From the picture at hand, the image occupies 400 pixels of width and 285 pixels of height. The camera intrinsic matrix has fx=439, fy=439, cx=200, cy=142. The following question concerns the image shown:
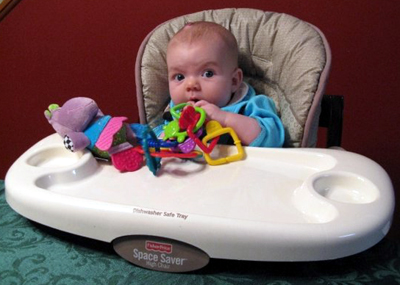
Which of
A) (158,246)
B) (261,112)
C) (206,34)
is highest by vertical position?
(206,34)

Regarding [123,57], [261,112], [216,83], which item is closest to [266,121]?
[261,112]

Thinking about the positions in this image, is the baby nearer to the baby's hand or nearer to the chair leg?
the baby's hand

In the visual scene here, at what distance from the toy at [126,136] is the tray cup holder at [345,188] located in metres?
0.17

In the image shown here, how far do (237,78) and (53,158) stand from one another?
0.43 m

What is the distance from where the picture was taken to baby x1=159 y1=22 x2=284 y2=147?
880 mm

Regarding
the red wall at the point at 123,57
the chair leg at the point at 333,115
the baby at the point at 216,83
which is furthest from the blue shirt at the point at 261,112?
the red wall at the point at 123,57

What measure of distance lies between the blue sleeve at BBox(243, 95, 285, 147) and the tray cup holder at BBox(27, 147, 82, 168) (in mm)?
353

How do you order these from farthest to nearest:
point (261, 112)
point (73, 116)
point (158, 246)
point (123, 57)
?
point (123, 57)
point (261, 112)
point (73, 116)
point (158, 246)

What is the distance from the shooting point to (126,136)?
2.76 feet

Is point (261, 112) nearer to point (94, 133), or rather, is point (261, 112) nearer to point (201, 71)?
point (201, 71)

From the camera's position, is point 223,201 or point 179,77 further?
point 179,77

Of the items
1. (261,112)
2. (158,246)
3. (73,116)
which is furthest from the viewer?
(261,112)

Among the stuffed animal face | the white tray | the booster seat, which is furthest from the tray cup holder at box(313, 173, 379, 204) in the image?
the stuffed animal face

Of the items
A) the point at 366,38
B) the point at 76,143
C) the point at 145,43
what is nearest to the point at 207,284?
the point at 76,143
